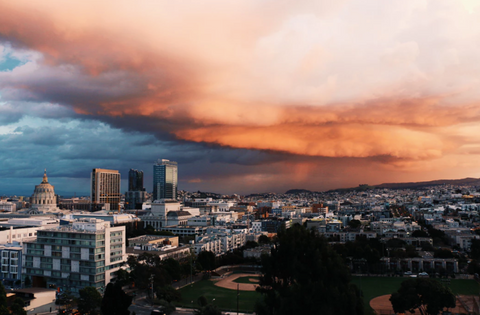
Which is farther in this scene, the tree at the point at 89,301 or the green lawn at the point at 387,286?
the green lawn at the point at 387,286

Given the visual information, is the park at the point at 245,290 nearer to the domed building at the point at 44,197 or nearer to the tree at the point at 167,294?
the tree at the point at 167,294

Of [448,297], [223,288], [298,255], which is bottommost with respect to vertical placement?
[223,288]

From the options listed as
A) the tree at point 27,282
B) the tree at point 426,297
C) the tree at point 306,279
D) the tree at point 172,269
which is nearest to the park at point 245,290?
the tree at point 172,269

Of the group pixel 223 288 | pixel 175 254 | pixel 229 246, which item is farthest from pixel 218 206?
pixel 223 288

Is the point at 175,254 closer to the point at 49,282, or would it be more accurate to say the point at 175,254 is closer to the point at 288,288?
the point at 49,282

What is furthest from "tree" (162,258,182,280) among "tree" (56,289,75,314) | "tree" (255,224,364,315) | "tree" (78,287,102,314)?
"tree" (255,224,364,315)

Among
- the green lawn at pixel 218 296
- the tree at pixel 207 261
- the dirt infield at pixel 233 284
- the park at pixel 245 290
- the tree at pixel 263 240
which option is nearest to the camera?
the green lawn at pixel 218 296

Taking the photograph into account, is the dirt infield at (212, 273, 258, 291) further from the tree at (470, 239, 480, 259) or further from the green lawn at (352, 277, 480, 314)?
the tree at (470, 239, 480, 259)
